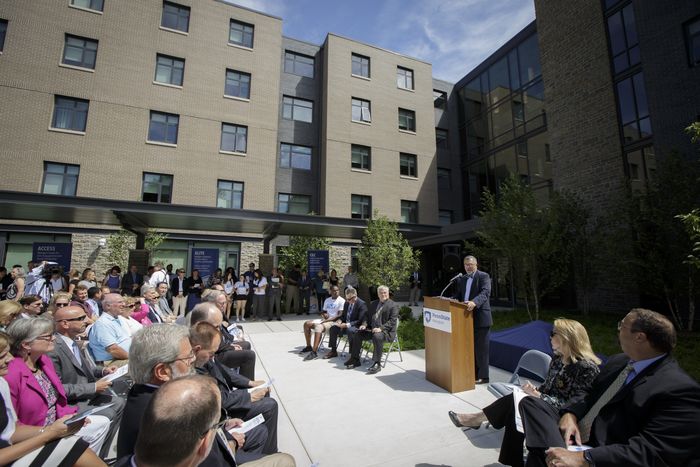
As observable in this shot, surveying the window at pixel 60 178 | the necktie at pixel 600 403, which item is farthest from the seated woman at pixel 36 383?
the window at pixel 60 178

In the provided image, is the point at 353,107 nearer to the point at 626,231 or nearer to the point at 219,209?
the point at 219,209

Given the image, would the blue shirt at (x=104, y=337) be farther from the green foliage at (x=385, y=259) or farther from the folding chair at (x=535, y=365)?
the green foliage at (x=385, y=259)

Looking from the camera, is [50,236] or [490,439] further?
[50,236]

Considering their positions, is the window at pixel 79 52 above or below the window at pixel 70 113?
above

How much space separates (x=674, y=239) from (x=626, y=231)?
4.33ft

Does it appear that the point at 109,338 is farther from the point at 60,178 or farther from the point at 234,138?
the point at 234,138

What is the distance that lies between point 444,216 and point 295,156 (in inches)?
464

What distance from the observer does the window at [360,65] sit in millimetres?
22938

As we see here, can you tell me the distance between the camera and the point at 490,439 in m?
3.47

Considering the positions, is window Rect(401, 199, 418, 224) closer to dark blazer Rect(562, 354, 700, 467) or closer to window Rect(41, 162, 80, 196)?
window Rect(41, 162, 80, 196)

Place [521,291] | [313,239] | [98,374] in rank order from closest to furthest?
[98,374] → [521,291] → [313,239]

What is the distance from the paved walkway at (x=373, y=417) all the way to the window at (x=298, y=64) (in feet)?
69.3

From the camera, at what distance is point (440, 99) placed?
25844 mm

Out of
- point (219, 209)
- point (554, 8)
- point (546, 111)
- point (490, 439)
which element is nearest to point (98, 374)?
point (490, 439)
